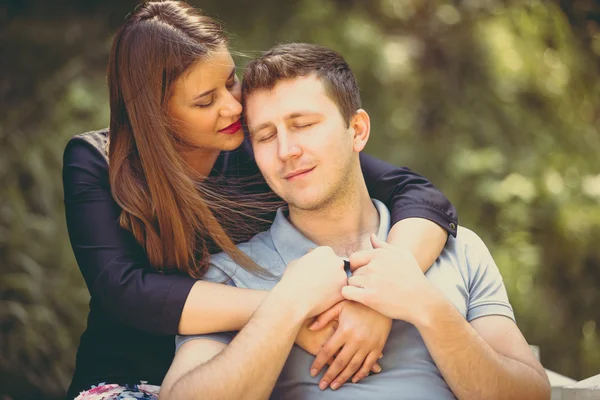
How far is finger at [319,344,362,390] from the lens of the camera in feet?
6.17

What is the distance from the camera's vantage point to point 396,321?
202 centimetres

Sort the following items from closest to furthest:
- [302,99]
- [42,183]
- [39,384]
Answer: [302,99], [39,384], [42,183]

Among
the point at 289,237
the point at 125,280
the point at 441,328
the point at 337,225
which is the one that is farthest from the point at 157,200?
the point at 441,328

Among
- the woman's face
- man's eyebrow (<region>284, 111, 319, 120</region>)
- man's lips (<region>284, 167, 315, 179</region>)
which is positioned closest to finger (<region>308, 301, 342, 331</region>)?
man's lips (<region>284, 167, 315, 179</region>)

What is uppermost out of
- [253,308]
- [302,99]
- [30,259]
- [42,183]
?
[302,99]

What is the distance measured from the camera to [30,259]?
3.96 m

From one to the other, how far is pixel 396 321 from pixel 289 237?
39cm

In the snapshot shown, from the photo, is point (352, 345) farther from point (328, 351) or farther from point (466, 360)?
point (466, 360)

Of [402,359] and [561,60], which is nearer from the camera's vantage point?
[402,359]

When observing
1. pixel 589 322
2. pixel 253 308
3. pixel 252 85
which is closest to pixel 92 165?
pixel 252 85

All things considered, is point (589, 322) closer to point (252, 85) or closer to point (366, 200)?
point (366, 200)

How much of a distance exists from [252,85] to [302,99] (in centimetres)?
15

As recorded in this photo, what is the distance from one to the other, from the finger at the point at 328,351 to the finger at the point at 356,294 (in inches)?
3.6

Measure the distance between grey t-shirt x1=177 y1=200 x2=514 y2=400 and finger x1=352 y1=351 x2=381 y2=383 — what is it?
2 centimetres
